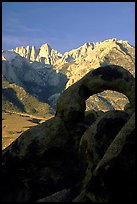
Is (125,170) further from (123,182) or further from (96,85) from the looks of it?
(96,85)

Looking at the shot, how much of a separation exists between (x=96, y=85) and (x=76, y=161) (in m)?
4.08

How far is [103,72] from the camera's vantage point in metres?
18.1

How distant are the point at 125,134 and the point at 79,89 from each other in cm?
830

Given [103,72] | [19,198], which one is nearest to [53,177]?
[19,198]

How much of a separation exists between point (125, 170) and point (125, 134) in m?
1.10

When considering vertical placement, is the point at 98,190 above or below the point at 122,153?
below

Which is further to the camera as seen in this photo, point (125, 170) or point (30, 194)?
point (30, 194)

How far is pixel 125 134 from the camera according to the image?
1046 cm

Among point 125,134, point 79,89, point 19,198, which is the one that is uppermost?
point 79,89

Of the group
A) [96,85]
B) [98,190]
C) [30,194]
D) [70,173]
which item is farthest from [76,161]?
[98,190]

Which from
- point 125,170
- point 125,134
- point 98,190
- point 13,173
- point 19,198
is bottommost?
point 19,198

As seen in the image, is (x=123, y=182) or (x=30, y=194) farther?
(x=30, y=194)

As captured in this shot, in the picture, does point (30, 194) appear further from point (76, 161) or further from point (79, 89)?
point (79, 89)

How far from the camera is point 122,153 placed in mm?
10180
